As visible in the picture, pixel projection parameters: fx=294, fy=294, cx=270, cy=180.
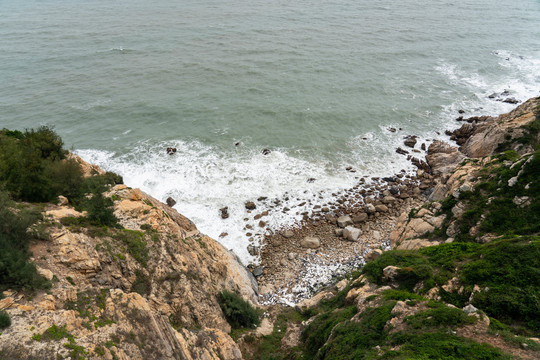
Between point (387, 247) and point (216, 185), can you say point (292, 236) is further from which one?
point (216, 185)

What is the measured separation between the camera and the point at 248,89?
175 feet

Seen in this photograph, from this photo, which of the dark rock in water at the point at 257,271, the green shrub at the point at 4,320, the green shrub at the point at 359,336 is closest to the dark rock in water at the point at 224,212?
the dark rock in water at the point at 257,271

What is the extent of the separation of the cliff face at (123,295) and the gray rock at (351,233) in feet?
39.2

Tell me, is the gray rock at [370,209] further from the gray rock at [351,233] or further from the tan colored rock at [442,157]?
the tan colored rock at [442,157]

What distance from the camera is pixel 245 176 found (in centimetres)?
3606

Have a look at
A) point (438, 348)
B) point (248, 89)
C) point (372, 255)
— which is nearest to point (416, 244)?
point (372, 255)

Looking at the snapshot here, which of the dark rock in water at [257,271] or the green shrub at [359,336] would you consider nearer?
the green shrub at [359,336]

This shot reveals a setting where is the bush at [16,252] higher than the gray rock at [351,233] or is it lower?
higher

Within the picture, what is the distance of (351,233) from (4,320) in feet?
81.6

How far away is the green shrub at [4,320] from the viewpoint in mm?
9344

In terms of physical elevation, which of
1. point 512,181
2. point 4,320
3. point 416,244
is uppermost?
point 512,181

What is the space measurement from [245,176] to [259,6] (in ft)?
283

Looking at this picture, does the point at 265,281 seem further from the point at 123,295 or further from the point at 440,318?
the point at 440,318

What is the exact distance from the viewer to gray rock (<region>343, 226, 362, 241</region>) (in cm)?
2806
